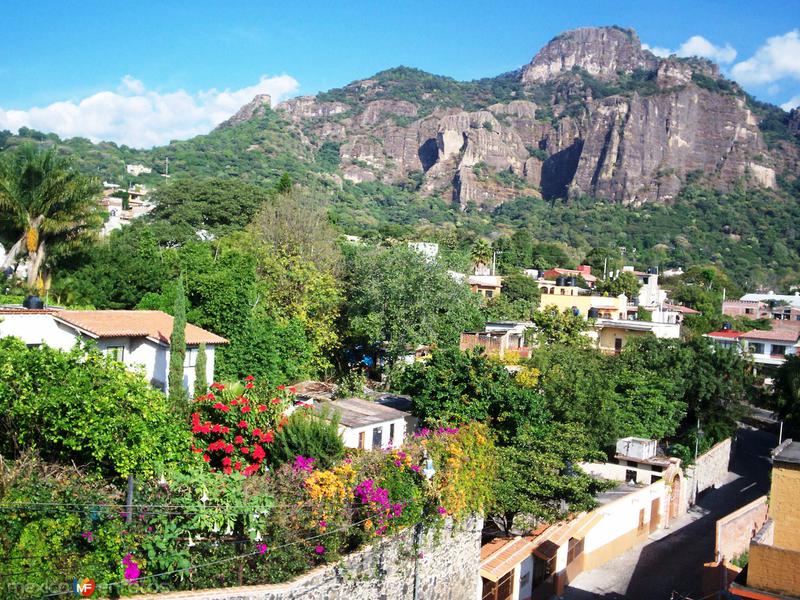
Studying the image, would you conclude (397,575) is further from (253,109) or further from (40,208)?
(253,109)

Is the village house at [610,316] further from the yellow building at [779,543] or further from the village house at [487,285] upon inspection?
the yellow building at [779,543]

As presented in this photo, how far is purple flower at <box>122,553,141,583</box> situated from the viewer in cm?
862

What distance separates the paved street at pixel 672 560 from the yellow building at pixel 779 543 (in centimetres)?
947

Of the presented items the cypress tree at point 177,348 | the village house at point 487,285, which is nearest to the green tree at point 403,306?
the cypress tree at point 177,348

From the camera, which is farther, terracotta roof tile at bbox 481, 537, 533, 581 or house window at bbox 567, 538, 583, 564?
house window at bbox 567, 538, 583, 564

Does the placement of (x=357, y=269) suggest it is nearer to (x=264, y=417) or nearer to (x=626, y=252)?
(x=264, y=417)

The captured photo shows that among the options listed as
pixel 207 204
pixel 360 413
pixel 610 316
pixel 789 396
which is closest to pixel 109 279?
pixel 360 413

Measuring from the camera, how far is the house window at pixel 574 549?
1875 centimetres

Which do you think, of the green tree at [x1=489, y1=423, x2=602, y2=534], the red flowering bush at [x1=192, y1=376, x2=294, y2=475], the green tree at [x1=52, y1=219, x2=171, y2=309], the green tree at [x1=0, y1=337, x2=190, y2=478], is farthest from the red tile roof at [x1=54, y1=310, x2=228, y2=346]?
the green tree at [x1=489, y1=423, x2=602, y2=534]

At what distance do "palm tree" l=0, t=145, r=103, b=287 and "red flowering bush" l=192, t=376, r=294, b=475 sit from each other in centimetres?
1370

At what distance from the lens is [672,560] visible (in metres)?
21.7

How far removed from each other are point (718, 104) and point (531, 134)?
1837 inches

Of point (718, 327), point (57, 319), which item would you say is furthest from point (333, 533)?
point (718, 327)

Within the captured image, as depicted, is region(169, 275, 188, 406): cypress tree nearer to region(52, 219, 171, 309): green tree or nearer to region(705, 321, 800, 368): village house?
region(52, 219, 171, 309): green tree
